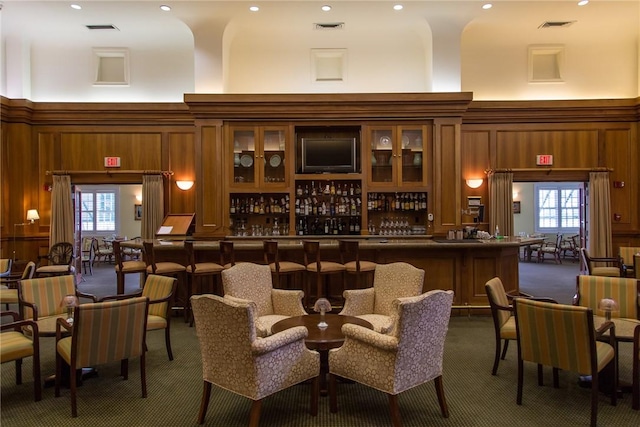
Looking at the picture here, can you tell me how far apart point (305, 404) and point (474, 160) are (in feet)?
21.9

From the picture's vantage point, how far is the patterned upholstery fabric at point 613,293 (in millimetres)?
3816

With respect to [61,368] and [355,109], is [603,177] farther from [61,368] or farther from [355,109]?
[61,368]

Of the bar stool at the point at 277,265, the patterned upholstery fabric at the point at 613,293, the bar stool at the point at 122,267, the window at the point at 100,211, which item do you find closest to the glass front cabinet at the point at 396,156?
the bar stool at the point at 277,265

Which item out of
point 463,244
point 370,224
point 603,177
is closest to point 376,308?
point 463,244

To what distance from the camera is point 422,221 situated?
7930 mm

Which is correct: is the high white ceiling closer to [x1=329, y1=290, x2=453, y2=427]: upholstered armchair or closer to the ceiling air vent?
the ceiling air vent

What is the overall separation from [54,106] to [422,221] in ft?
25.0

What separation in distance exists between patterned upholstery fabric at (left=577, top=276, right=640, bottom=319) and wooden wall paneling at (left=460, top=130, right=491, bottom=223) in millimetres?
4542

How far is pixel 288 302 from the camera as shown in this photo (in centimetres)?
418

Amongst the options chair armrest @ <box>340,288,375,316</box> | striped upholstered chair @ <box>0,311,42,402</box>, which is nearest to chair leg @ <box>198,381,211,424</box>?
striped upholstered chair @ <box>0,311,42,402</box>

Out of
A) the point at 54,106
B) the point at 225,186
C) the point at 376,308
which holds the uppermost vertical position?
the point at 54,106

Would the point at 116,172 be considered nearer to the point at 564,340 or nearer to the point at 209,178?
the point at 209,178

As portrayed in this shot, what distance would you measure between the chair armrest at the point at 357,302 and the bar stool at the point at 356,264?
105cm

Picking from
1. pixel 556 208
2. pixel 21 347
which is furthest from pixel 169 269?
pixel 556 208
